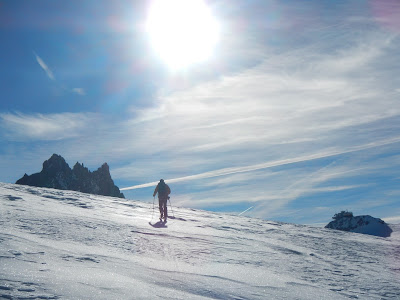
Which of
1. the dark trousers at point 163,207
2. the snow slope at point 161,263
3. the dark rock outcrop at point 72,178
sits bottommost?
the snow slope at point 161,263

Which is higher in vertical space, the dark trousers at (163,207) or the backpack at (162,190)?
the backpack at (162,190)

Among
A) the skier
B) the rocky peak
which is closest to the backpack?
the skier

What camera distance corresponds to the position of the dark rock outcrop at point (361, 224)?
3362cm

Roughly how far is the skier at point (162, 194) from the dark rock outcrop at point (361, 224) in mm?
21579

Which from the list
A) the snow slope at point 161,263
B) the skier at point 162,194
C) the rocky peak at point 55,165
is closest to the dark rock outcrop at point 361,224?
the snow slope at point 161,263

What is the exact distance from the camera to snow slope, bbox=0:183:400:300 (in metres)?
6.98

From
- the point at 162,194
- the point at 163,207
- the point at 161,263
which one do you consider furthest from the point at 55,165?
the point at 161,263

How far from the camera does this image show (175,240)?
13398 mm

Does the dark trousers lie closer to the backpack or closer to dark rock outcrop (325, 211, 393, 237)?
the backpack

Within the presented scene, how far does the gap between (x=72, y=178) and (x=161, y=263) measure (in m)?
99.7

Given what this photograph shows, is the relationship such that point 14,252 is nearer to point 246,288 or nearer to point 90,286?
point 90,286

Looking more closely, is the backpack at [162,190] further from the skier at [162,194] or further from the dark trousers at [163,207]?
the dark trousers at [163,207]

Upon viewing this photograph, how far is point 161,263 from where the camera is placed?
9773mm

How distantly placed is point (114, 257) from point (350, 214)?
123 ft
